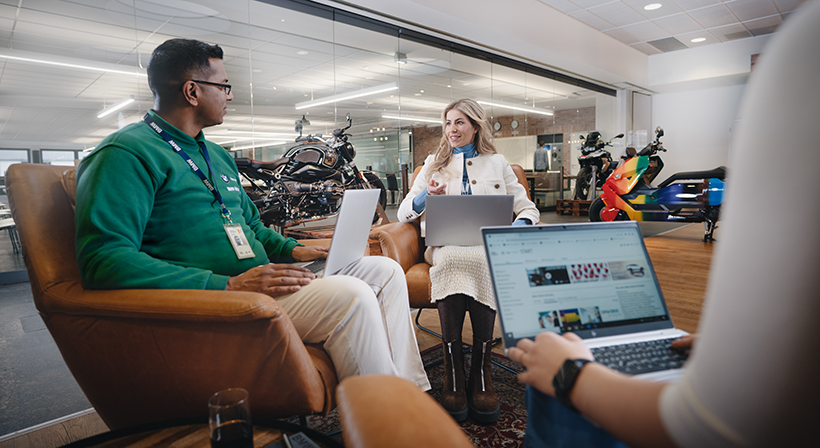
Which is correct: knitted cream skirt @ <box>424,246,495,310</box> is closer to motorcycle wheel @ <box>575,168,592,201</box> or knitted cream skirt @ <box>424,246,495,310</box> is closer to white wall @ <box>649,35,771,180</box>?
motorcycle wheel @ <box>575,168,592,201</box>

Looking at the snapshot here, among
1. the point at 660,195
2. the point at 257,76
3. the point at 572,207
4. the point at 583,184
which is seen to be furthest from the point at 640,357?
the point at 572,207

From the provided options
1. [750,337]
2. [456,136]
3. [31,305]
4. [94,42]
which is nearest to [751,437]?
[750,337]

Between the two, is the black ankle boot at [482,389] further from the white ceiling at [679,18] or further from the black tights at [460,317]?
the white ceiling at [679,18]

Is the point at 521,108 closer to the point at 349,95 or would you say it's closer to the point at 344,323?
the point at 349,95

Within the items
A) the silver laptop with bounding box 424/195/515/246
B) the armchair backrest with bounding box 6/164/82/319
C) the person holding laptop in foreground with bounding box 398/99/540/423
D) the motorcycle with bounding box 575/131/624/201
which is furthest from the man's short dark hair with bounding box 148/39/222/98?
the motorcycle with bounding box 575/131/624/201

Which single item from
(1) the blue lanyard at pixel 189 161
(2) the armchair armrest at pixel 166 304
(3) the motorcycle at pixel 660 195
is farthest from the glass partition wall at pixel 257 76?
(2) the armchair armrest at pixel 166 304

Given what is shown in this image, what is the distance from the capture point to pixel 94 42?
3.37 meters

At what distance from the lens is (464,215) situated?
69.1 inches

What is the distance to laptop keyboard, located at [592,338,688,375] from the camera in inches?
26.5

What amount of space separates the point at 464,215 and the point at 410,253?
16.3 inches

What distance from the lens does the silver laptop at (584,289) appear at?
74cm

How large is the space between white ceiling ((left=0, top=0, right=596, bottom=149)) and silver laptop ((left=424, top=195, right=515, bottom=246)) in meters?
3.04

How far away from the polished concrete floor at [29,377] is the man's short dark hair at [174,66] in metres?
1.29

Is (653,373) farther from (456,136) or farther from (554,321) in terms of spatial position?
(456,136)
